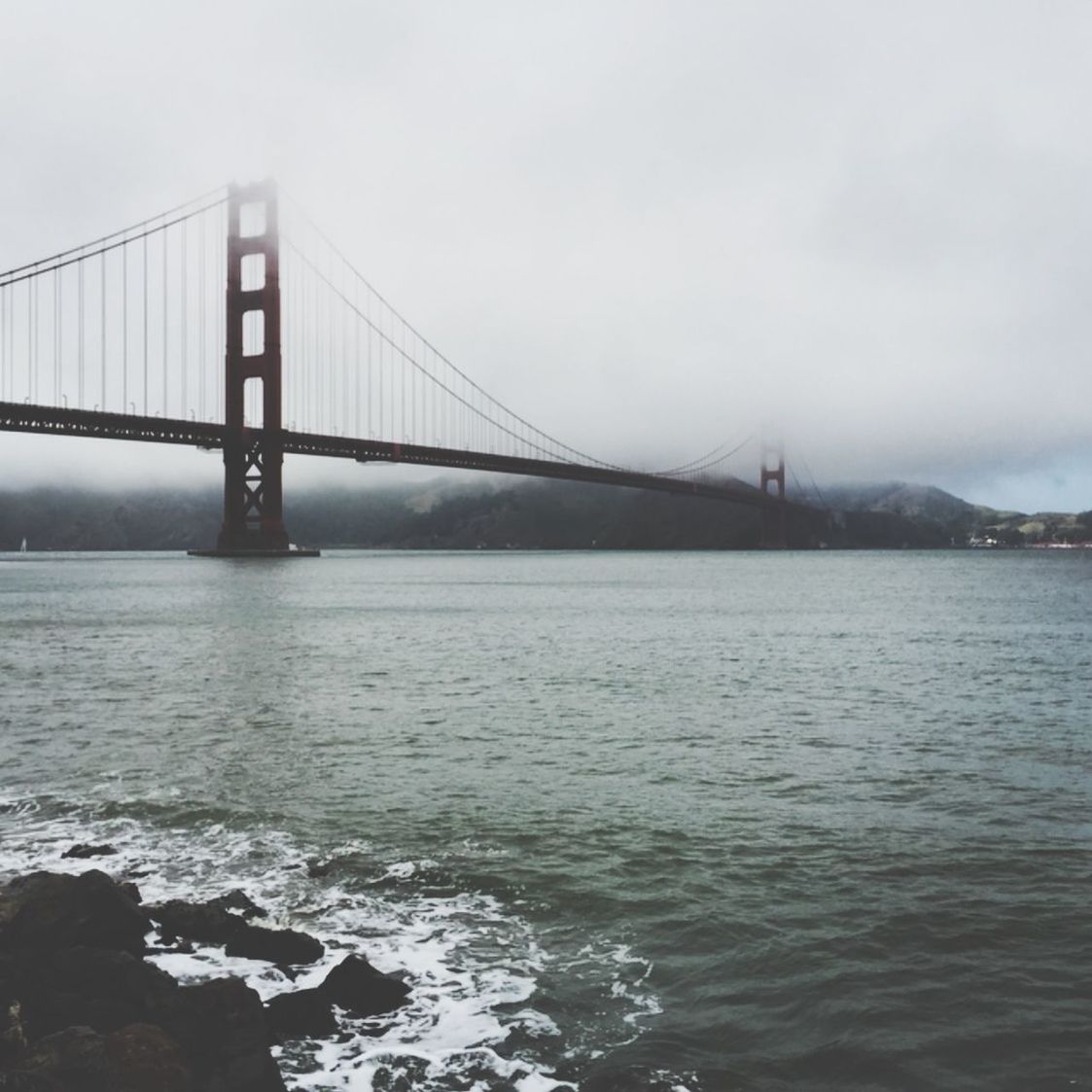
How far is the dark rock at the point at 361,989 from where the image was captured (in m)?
Result: 6.07

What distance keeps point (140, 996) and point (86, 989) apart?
1.25 ft

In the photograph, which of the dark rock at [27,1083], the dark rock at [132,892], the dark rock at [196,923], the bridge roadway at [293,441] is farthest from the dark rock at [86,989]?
the bridge roadway at [293,441]

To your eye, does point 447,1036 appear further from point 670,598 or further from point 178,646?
point 670,598

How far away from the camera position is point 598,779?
39.8 ft

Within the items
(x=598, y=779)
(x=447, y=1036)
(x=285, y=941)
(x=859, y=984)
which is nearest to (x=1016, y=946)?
(x=859, y=984)

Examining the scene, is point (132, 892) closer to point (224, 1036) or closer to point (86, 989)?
point (86, 989)

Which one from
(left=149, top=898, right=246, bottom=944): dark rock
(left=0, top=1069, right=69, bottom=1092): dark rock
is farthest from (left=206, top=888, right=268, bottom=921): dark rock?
(left=0, top=1069, right=69, bottom=1092): dark rock

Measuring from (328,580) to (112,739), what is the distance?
57.7m

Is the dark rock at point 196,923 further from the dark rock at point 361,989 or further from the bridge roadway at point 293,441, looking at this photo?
the bridge roadway at point 293,441

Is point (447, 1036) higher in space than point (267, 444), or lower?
lower

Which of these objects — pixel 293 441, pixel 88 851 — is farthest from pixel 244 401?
pixel 88 851

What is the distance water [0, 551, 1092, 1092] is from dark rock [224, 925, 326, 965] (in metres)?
0.13

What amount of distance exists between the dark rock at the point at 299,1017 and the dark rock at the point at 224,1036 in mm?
142

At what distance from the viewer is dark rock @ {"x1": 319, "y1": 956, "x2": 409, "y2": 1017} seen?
6.07m
